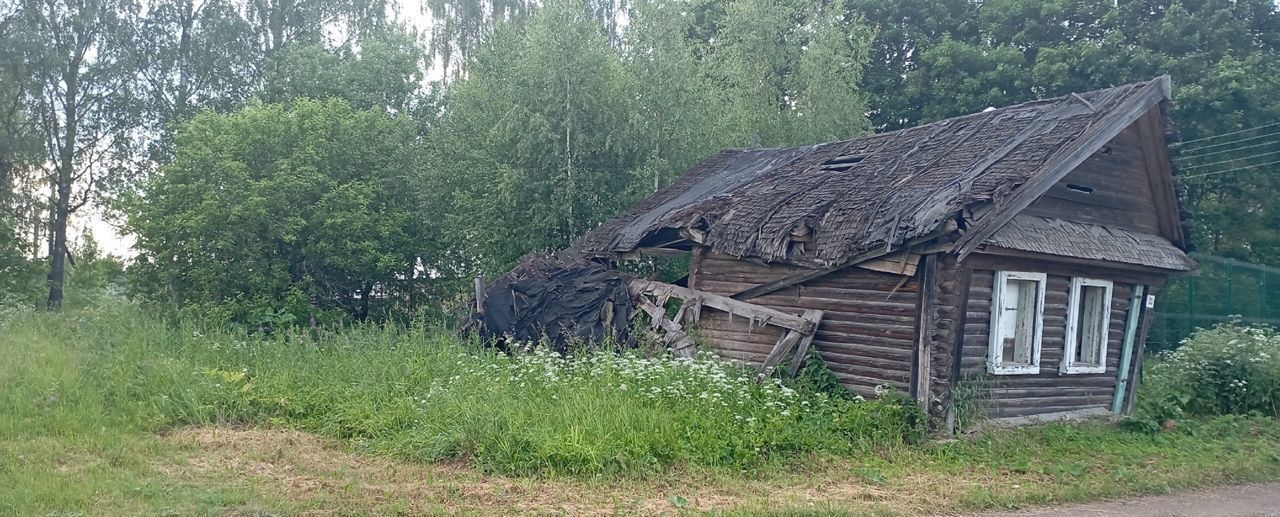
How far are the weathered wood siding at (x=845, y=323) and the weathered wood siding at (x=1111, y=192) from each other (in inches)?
86.3

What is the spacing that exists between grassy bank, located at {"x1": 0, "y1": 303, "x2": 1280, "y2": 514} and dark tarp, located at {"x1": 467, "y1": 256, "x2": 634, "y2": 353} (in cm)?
159

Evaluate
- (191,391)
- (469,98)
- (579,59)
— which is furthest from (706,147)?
(191,391)

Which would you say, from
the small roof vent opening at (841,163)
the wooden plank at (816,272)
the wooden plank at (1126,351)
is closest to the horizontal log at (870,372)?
the wooden plank at (816,272)

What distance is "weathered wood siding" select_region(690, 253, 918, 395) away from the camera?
10.6 m

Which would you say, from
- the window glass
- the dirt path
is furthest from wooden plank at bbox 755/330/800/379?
the dirt path

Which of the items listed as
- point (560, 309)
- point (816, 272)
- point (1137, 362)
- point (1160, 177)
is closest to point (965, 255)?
point (816, 272)

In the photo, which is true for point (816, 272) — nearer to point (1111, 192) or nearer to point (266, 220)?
point (1111, 192)

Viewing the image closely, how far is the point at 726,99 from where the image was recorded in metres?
21.6

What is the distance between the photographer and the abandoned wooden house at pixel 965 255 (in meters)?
10.3

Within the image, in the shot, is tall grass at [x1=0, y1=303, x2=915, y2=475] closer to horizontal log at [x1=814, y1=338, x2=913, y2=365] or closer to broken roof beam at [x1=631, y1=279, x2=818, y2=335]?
horizontal log at [x1=814, y1=338, x2=913, y2=365]

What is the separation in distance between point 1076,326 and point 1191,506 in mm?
4012

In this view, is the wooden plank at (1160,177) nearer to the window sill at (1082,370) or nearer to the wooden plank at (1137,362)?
the wooden plank at (1137,362)

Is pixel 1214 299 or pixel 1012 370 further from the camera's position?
pixel 1214 299

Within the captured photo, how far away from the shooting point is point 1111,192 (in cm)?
1230
